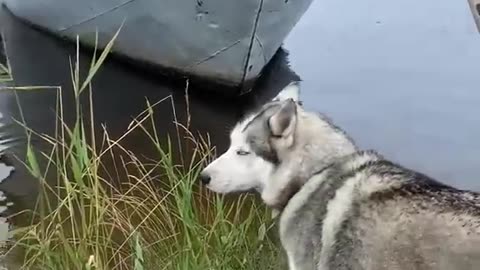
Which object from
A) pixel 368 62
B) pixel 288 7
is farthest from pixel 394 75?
pixel 288 7

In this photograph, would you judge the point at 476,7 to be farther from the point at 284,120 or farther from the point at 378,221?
the point at 378,221

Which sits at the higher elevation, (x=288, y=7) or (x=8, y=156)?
(x=288, y=7)

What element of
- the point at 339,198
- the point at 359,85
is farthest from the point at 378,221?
the point at 359,85

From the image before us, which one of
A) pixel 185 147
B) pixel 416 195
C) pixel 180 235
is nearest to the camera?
pixel 416 195

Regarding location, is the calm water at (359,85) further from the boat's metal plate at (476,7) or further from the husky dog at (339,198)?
the husky dog at (339,198)

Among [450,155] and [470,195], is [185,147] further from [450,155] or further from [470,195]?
[470,195]

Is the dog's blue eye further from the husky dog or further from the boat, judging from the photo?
the boat

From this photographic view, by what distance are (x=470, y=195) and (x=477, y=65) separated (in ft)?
25.7

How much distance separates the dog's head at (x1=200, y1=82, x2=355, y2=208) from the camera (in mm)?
3643

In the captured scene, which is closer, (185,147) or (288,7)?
(185,147)

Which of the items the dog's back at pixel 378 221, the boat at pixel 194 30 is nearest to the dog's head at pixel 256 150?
the dog's back at pixel 378 221

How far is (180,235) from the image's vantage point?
4672mm

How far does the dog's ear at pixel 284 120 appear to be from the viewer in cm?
354

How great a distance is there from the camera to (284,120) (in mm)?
3564
